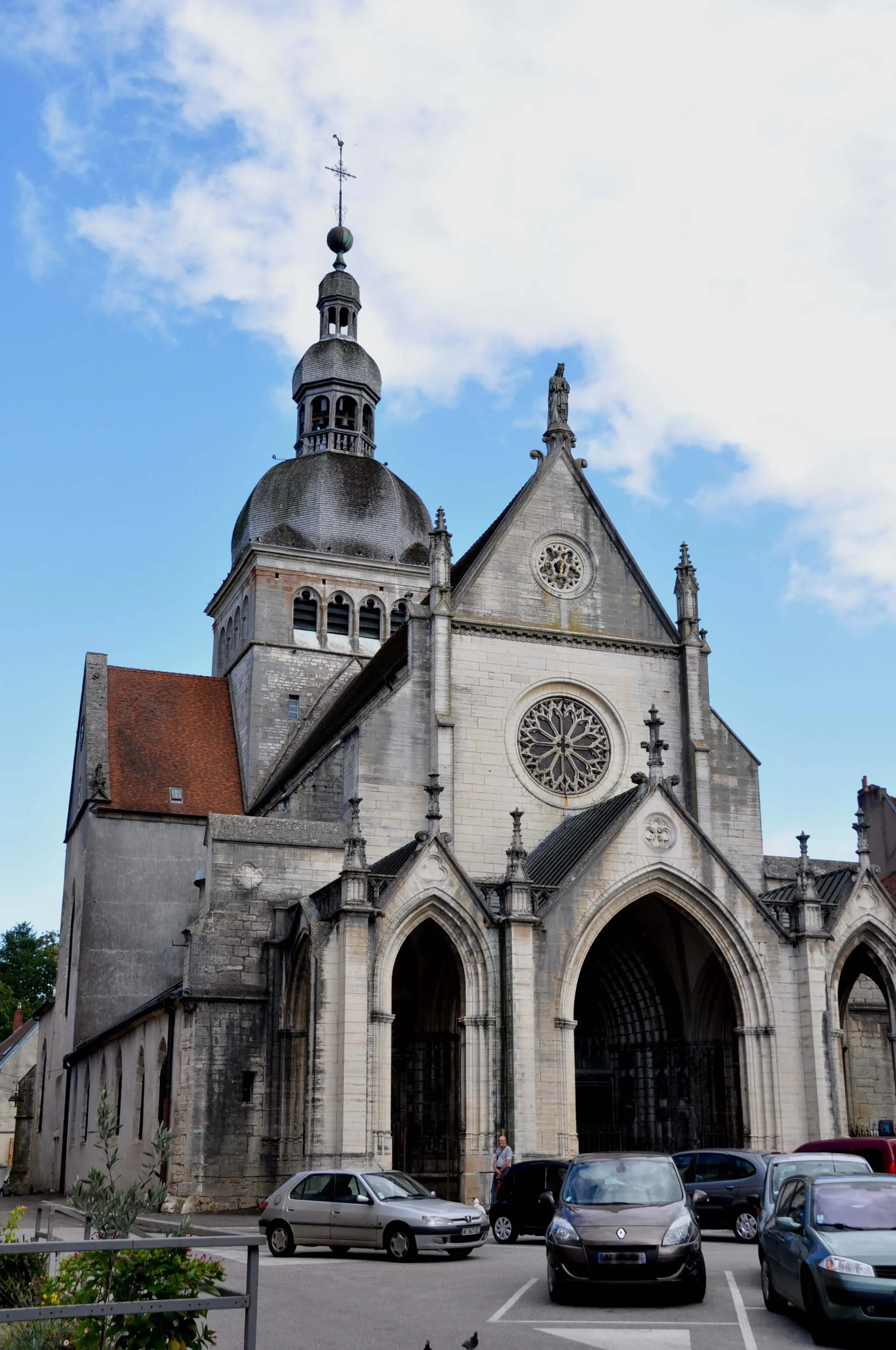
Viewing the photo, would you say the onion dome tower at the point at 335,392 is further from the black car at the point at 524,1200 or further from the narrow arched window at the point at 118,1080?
the black car at the point at 524,1200

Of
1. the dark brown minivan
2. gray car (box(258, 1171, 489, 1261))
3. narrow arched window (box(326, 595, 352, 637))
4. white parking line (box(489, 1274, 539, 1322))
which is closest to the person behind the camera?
white parking line (box(489, 1274, 539, 1322))

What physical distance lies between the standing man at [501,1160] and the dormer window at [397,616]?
82.6 feet

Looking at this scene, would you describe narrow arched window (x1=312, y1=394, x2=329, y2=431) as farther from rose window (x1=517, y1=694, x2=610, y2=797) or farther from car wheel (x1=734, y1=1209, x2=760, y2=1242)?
car wheel (x1=734, y1=1209, x2=760, y2=1242)

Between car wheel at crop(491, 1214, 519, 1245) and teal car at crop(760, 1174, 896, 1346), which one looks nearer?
teal car at crop(760, 1174, 896, 1346)

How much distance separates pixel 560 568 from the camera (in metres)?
32.5

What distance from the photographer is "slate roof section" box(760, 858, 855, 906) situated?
2805 cm

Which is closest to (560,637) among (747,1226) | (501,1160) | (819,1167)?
(501,1160)

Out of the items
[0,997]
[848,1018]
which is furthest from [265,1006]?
[0,997]

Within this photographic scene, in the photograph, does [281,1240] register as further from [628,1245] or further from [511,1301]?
[628,1245]

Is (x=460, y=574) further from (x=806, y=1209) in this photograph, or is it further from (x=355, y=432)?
(x=806, y=1209)

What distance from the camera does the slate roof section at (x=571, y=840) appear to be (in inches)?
1066

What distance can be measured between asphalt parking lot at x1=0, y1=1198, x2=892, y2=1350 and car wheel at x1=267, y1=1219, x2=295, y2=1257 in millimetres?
992

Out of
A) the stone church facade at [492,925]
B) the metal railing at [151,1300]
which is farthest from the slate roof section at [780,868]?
the metal railing at [151,1300]

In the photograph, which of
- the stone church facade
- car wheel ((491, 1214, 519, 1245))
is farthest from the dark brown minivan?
the stone church facade
